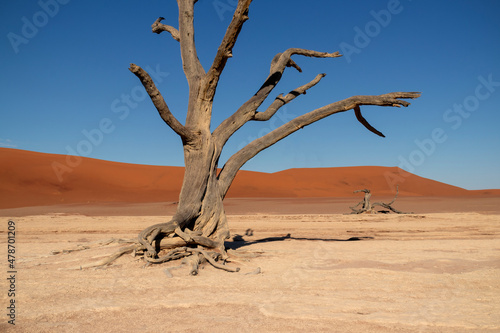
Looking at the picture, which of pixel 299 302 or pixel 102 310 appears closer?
pixel 102 310

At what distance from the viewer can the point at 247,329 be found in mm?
3178

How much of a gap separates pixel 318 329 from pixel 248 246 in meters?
5.08

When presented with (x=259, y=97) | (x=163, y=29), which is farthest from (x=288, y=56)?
(x=163, y=29)

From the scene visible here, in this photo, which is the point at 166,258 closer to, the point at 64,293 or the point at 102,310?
the point at 64,293

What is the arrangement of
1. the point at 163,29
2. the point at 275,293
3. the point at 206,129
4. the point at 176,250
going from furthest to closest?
1. the point at 163,29
2. the point at 206,129
3. the point at 176,250
4. the point at 275,293

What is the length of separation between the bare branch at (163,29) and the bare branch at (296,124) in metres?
2.69

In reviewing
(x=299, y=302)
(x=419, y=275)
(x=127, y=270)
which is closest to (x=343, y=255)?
(x=419, y=275)

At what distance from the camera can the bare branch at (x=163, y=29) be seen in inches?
302

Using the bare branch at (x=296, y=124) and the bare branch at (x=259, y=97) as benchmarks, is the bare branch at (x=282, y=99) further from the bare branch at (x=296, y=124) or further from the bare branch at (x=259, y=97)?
the bare branch at (x=296, y=124)

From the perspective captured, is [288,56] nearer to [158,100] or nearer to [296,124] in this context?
[296,124]

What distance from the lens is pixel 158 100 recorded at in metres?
5.66

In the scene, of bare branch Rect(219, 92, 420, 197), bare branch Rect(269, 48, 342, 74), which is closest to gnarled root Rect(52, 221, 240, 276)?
bare branch Rect(219, 92, 420, 197)

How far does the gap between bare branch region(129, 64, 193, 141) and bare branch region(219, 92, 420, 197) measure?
4.39ft

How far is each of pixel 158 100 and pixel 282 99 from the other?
3.27 m
